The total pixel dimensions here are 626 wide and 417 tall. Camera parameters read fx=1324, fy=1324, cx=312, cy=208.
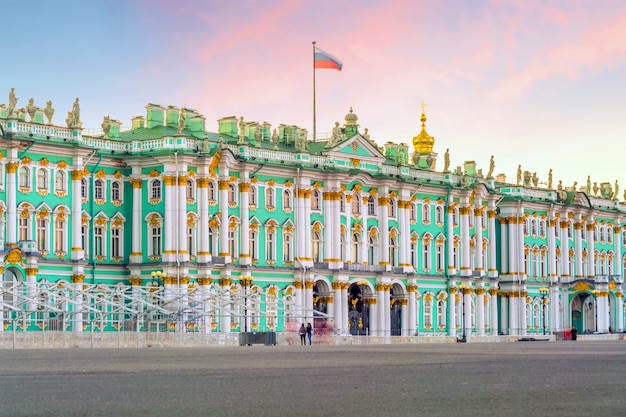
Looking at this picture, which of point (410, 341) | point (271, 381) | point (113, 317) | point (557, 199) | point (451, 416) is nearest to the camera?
point (451, 416)

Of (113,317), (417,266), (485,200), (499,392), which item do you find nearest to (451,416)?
(499,392)

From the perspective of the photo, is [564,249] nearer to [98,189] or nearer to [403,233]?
[403,233]

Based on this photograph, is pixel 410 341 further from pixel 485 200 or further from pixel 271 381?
pixel 271 381

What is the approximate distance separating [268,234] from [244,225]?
3.10m

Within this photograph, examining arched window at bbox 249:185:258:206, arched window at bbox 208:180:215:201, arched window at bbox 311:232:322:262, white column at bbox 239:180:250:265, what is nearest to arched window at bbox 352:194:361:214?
arched window at bbox 311:232:322:262

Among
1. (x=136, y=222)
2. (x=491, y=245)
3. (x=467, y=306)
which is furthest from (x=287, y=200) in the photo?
(x=491, y=245)

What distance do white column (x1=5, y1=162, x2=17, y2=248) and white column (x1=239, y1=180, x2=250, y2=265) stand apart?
16766 mm

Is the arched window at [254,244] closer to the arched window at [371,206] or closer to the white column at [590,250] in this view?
the arched window at [371,206]


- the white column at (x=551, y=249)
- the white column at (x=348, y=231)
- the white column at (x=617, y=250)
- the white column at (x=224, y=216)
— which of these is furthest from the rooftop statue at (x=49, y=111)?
the white column at (x=617, y=250)

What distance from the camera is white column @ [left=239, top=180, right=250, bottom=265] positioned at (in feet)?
288

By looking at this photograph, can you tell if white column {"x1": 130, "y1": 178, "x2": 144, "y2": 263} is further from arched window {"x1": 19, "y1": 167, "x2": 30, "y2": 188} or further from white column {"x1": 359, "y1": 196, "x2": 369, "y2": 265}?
white column {"x1": 359, "y1": 196, "x2": 369, "y2": 265}

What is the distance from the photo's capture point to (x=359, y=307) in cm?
9738

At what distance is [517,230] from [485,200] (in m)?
4.83

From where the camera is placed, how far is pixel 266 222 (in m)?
90.2
